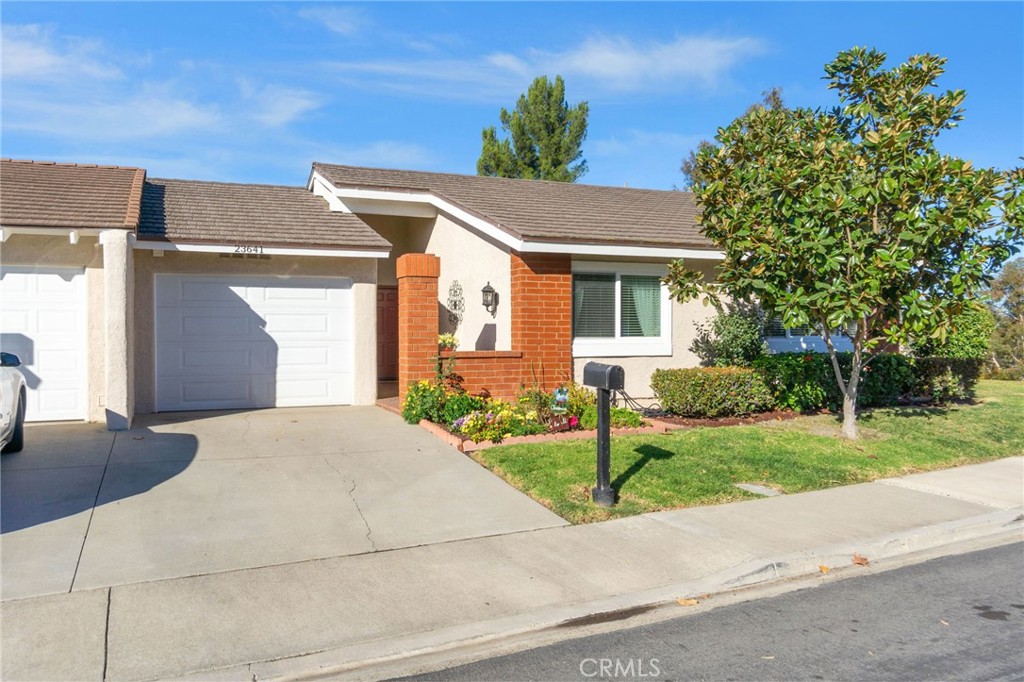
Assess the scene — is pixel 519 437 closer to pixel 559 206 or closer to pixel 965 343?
pixel 559 206

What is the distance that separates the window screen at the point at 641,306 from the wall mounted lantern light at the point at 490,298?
2.17 m

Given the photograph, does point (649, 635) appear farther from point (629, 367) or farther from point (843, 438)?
point (629, 367)

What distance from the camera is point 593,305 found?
1294 cm

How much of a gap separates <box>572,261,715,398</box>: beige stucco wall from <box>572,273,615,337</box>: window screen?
489 millimetres

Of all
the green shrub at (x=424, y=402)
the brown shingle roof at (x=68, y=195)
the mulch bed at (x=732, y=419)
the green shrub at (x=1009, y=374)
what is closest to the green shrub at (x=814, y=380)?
the mulch bed at (x=732, y=419)

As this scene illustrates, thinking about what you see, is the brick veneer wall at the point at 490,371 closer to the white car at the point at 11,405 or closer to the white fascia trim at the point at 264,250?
the white fascia trim at the point at 264,250

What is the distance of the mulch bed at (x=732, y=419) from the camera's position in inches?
464

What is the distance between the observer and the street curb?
173 inches

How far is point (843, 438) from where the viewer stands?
11.0m

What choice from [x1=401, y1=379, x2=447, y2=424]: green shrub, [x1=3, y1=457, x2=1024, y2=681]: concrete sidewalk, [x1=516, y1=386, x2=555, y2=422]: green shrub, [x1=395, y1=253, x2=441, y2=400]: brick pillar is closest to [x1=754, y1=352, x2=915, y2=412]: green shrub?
[x1=516, y1=386, x2=555, y2=422]: green shrub

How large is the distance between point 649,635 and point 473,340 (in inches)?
377

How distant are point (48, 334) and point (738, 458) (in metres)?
9.55

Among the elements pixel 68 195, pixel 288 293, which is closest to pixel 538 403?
pixel 288 293

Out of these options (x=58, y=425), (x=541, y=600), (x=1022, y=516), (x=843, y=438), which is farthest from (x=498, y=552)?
(x=58, y=425)
